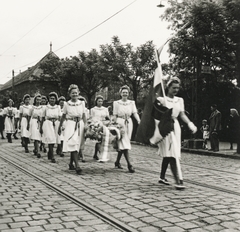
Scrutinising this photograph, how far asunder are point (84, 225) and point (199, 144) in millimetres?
12690

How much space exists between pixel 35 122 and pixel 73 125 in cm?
476

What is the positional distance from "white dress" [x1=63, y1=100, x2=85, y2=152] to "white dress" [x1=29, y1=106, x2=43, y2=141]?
4188 mm

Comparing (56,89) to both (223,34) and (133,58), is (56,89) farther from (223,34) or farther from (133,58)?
(223,34)

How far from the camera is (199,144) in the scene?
16.6 metres

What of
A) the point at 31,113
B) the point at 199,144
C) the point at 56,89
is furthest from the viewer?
the point at 56,89

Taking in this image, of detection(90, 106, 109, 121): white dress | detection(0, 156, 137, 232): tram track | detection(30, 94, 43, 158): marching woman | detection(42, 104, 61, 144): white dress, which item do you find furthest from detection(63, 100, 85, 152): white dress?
detection(30, 94, 43, 158): marching woman

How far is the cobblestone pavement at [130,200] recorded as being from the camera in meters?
4.55

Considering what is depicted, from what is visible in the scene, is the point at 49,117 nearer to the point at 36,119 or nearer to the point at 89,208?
the point at 36,119

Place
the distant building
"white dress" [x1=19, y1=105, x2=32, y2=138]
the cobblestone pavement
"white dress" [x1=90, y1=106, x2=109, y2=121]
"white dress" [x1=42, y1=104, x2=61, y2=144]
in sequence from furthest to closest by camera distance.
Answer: the distant building < "white dress" [x1=19, y1=105, x2=32, y2=138] < "white dress" [x1=42, y1=104, x2=61, y2=144] < "white dress" [x1=90, y1=106, x2=109, y2=121] < the cobblestone pavement

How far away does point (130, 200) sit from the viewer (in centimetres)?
571

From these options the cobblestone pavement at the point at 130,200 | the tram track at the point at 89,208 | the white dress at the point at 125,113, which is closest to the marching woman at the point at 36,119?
the cobblestone pavement at the point at 130,200

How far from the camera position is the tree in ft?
109

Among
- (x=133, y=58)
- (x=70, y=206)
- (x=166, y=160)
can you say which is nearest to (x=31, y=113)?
(x=166, y=160)

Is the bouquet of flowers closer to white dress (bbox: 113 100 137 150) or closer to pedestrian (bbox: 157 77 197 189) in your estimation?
white dress (bbox: 113 100 137 150)
